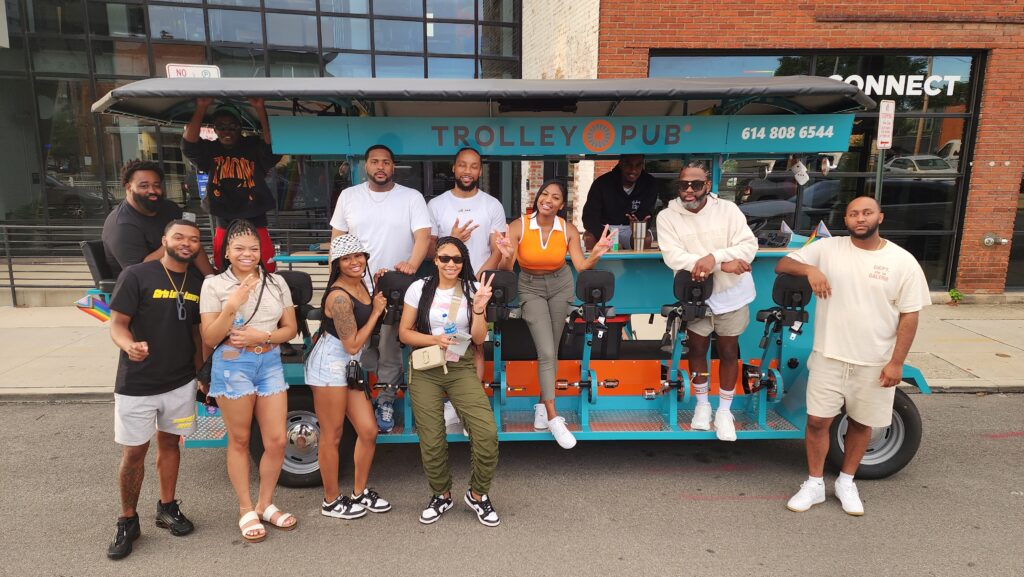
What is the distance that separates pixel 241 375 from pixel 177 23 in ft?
35.3

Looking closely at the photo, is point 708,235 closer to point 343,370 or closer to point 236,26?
point 343,370

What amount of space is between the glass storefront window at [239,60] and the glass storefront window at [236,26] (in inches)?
6.5

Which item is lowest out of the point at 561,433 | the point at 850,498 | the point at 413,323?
the point at 850,498

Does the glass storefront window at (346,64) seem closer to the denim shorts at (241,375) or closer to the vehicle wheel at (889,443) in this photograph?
the denim shorts at (241,375)

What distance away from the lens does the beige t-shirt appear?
3158 mm

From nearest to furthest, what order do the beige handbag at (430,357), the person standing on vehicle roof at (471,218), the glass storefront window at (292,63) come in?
the beige handbag at (430,357), the person standing on vehicle roof at (471,218), the glass storefront window at (292,63)

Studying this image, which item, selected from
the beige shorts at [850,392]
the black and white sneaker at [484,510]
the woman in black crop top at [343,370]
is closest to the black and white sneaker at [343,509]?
the woman in black crop top at [343,370]

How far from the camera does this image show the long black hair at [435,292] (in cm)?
352

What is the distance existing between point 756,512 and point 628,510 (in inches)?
30.5

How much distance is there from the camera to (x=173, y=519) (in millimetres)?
3482

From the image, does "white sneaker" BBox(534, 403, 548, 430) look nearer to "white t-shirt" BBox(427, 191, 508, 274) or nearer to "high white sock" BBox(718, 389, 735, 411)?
"white t-shirt" BBox(427, 191, 508, 274)

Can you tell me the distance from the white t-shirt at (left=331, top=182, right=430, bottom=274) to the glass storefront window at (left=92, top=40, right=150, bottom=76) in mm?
9677

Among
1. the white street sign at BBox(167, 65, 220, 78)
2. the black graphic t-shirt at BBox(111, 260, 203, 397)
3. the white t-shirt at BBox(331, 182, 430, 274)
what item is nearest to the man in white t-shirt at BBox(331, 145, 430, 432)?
the white t-shirt at BBox(331, 182, 430, 274)

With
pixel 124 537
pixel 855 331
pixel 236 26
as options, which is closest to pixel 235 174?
pixel 124 537
